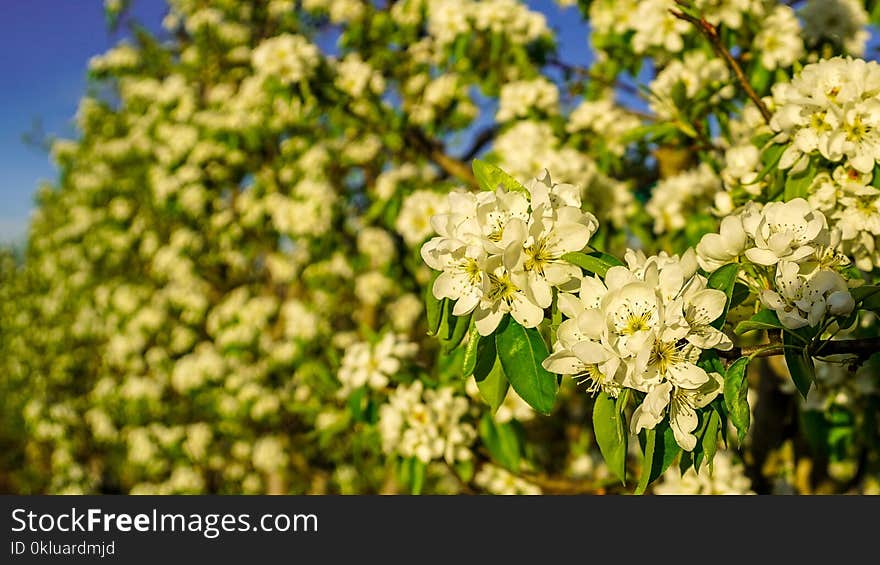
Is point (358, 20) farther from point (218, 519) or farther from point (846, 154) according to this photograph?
point (846, 154)

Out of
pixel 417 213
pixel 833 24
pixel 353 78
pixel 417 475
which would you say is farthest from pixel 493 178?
pixel 353 78

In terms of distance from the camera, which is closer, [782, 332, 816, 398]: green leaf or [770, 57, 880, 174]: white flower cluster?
[782, 332, 816, 398]: green leaf

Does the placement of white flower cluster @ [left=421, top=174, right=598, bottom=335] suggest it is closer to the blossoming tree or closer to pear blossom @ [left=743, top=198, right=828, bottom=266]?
the blossoming tree

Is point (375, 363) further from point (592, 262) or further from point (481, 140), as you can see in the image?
point (481, 140)

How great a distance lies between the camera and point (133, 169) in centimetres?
477

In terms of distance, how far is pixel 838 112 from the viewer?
3.55ft

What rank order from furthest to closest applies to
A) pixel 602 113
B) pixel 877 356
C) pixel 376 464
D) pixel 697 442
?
1. pixel 376 464
2. pixel 602 113
3. pixel 877 356
4. pixel 697 442

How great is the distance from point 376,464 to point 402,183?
1744 mm

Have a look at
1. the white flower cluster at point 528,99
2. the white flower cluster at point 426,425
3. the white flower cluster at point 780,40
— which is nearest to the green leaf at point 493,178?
the white flower cluster at point 426,425

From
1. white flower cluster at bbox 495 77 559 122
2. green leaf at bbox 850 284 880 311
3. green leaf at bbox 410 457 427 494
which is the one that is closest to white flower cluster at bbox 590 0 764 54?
white flower cluster at bbox 495 77 559 122

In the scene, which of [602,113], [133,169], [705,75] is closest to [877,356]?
[705,75]

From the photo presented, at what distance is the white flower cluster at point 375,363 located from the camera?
183cm

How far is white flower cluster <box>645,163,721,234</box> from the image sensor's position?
1996 mm

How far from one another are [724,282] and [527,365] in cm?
25
